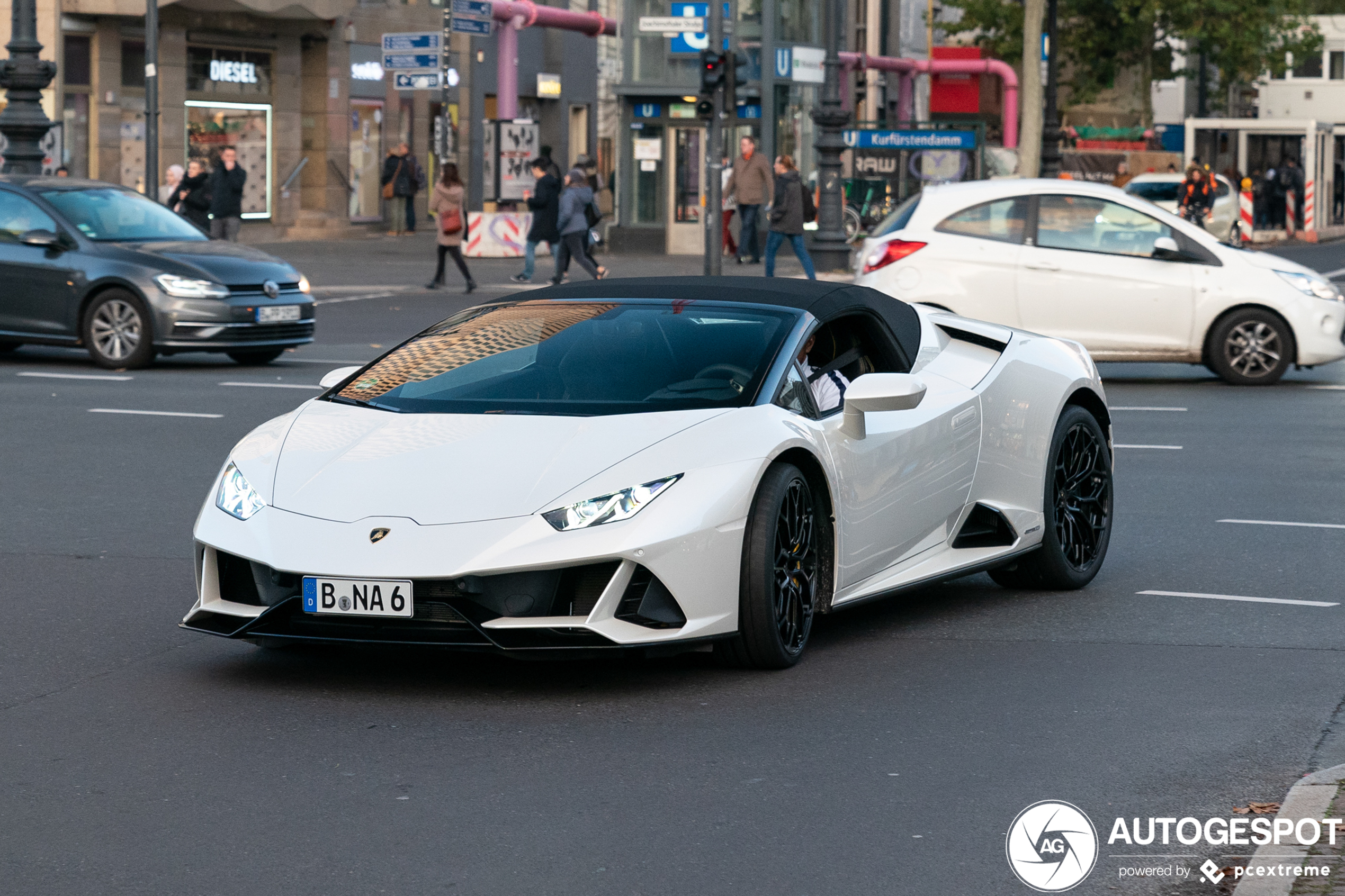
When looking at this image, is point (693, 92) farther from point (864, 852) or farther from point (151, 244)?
point (864, 852)

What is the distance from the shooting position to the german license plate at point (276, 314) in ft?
57.7

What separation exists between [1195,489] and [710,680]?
5.29m

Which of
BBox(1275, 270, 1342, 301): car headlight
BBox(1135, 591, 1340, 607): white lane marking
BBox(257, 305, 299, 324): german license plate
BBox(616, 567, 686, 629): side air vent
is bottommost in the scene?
BBox(1135, 591, 1340, 607): white lane marking

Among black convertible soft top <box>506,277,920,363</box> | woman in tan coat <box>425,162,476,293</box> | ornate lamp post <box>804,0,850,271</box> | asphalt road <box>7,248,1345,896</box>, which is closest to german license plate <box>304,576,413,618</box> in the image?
asphalt road <box>7,248,1345,896</box>

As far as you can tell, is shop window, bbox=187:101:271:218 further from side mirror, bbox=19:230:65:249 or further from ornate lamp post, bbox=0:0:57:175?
side mirror, bbox=19:230:65:249

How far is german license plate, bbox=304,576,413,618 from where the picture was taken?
238 inches

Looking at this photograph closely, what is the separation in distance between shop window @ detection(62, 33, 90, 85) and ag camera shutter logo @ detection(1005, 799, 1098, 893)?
115 feet

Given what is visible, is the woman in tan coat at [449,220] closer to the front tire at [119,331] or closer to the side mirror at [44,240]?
the side mirror at [44,240]

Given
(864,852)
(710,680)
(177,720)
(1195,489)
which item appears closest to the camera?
(864,852)

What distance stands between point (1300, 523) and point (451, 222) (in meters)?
19.7

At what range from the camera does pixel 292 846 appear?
15.7ft

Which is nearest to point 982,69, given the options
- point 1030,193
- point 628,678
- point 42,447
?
point 1030,193

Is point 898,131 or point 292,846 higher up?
point 898,131

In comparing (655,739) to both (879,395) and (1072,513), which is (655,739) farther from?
(1072,513)
